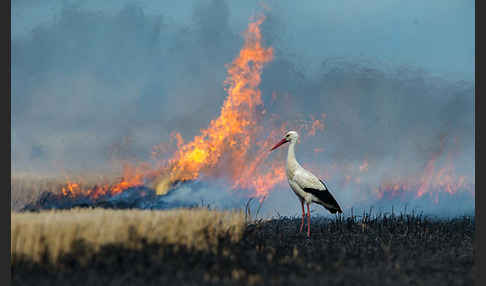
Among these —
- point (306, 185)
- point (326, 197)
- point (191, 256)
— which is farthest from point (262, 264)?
point (326, 197)

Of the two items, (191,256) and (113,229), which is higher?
(113,229)

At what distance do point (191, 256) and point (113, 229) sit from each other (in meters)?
1.62

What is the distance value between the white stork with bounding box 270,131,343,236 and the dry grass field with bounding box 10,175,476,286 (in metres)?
1.74

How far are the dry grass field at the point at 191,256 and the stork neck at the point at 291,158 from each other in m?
2.42

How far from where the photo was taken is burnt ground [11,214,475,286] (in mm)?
8242

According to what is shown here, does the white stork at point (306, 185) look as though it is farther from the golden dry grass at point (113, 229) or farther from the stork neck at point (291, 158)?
the golden dry grass at point (113, 229)

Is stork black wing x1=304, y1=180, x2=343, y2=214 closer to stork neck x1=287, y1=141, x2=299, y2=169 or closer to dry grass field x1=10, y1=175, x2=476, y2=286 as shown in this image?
stork neck x1=287, y1=141, x2=299, y2=169

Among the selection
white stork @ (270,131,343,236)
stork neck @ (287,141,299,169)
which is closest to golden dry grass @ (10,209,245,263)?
white stork @ (270,131,343,236)

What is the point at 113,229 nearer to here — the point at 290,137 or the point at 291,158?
the point at 291,158

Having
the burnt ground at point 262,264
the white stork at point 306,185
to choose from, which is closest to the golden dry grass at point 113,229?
the burnt ground at point 262,264

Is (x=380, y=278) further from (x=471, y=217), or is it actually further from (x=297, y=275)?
(x=471, y=217)

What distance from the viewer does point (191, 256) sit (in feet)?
31.1

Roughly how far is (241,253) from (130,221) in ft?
7.87

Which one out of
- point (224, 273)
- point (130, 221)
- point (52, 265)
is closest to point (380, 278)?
point (224, 273)
